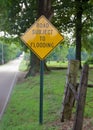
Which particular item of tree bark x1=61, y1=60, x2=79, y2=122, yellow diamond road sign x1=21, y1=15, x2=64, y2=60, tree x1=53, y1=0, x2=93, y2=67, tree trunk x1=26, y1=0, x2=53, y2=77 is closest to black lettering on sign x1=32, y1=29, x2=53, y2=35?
yellow diamond road sign x1=21, y1=15, x2=64, y2=60

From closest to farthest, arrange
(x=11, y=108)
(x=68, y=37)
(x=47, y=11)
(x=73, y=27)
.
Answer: (x=11, y=108) → (x=47, y=11) → (x=73, y=27) → (x=68, y=37)

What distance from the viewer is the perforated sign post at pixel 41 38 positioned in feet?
27.6

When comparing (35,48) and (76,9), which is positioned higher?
(76,9)

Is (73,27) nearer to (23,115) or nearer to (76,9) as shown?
(76,9)

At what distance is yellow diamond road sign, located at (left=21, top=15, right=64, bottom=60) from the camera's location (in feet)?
27.6

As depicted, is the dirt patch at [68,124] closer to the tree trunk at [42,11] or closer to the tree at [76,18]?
the tree trunk at [42,11]

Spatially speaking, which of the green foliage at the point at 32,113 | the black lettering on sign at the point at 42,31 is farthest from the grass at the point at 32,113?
the black lettering on sign at the point at 42,31

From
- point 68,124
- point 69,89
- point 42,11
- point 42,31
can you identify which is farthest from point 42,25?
point 42,11

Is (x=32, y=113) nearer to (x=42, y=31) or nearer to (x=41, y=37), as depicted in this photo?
(x=41, y=37)

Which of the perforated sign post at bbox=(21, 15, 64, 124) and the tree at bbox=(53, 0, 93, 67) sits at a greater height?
the tree at bbox=(53, 0, 93, 67)

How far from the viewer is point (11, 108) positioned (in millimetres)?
11227

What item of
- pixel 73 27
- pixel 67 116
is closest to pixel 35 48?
pixel 67 116

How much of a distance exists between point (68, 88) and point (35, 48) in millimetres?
1378

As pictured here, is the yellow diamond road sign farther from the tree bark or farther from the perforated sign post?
the tree bark
